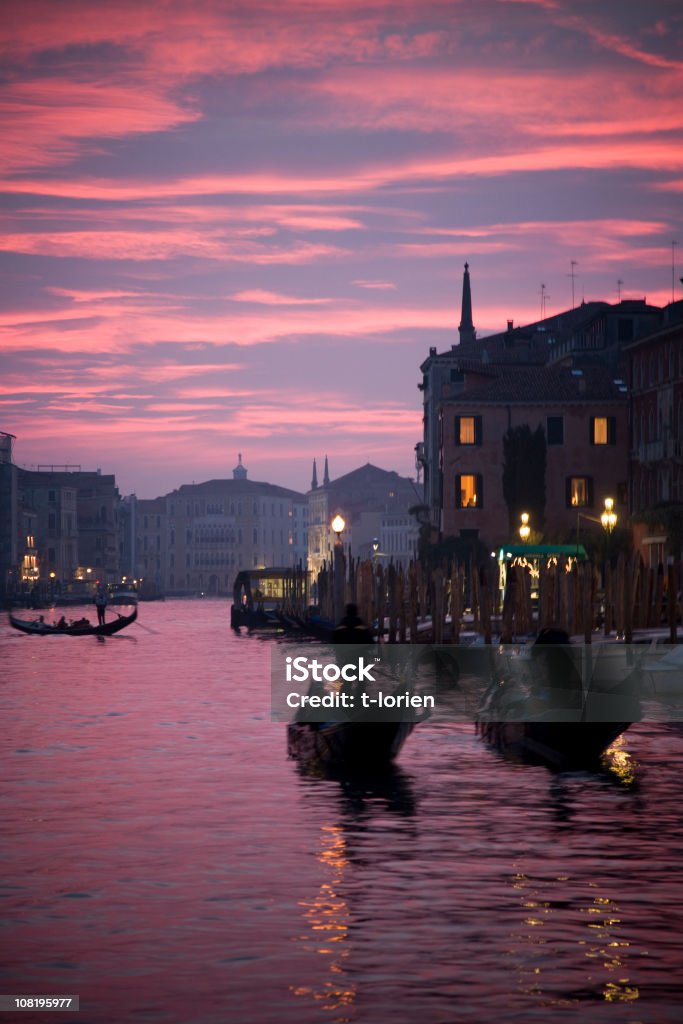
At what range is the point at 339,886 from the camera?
12773 mm

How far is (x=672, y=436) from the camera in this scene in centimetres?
5812

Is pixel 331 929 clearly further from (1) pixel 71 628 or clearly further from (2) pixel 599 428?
(2) pixel 599 428

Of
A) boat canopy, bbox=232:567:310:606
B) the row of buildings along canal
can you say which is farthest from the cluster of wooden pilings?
boat canopy, bbox=232:567:310:606

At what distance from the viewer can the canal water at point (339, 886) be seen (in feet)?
31.4

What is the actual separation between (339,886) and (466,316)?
102 m

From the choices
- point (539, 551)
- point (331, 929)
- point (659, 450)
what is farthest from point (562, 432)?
point (331, 929)

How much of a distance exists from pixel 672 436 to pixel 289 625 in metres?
18.7

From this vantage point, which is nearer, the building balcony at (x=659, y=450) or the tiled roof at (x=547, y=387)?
the building balcony at (x=659, y=450)

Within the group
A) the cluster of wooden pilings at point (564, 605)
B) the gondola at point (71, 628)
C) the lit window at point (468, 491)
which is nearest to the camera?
the cluster of wooden pilings at point (564, 605)

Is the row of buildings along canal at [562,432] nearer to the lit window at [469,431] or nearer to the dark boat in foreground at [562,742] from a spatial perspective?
the lit window at [469,431]

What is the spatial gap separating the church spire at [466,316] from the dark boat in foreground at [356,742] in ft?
300

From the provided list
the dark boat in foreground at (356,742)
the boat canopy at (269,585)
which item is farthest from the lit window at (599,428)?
the dark boat in foreground at (356,742)

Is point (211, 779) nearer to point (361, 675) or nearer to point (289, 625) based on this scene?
point (361, 675)

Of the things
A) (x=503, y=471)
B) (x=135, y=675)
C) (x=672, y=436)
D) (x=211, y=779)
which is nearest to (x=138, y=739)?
(x=211, y=779)
